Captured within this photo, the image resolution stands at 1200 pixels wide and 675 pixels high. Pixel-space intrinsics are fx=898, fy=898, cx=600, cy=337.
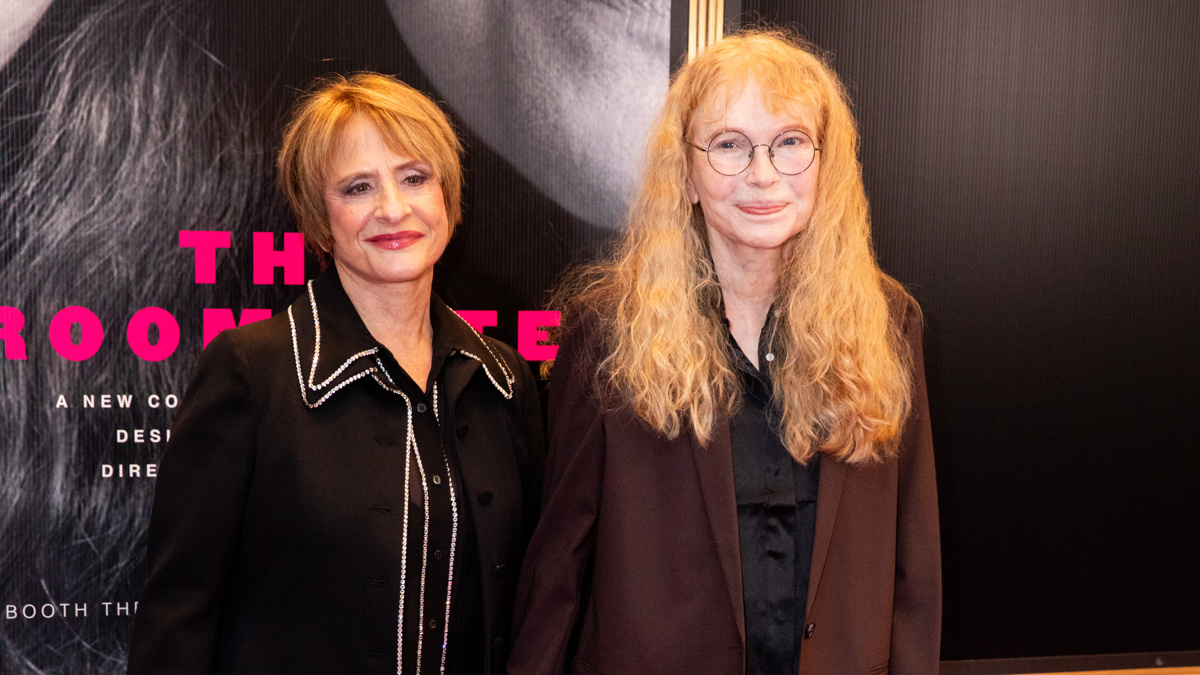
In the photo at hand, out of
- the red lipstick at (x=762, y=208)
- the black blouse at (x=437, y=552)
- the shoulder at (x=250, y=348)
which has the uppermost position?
the red lipstick at (x=762, y=208)

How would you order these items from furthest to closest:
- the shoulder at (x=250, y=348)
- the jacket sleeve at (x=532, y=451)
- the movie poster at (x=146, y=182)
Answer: the movie poster at (x=146, y=182), the jacket sleeve at (x=532, y=451), the shoulder at (x=250, y=348)

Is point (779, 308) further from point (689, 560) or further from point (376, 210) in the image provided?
point (376, 210)

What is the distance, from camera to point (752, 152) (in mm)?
1607

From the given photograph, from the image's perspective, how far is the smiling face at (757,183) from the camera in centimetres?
160

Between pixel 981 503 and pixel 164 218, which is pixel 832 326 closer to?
pixel 981 503

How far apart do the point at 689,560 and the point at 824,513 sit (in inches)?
9.7

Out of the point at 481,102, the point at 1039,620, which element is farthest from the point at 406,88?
the point at 1039,620

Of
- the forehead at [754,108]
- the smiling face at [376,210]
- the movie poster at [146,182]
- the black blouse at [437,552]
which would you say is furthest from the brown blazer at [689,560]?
the movie poster at [146,182]

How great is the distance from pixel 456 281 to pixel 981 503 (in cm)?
154

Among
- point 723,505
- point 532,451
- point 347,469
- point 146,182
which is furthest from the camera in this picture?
point 146,182

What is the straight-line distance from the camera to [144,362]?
7.06 feet

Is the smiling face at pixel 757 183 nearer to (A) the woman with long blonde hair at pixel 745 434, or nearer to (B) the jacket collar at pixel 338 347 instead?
(A) the woman with long blonde hair at pixel 745 434

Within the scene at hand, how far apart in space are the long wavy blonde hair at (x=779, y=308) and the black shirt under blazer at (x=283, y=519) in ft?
1.47

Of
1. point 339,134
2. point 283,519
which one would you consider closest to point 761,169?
point 339,134
